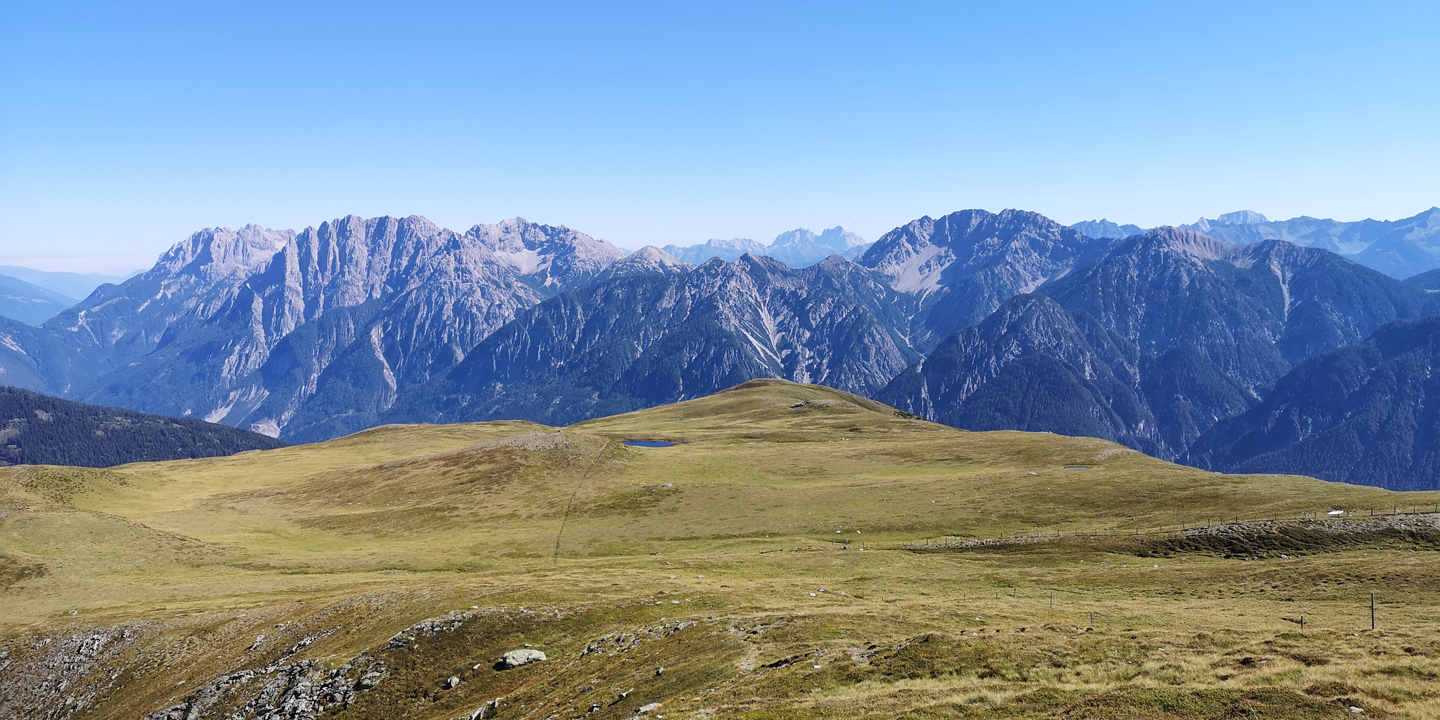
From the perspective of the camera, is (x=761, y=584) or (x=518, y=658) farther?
(x=761, y=584)

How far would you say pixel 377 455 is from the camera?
646ft

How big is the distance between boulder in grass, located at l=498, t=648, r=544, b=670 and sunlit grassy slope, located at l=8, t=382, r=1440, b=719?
940mm

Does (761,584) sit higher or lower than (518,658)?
lower

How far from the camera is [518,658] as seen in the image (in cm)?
4888

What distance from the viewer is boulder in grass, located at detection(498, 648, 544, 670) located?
48.6m

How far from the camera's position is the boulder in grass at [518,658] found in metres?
48.6

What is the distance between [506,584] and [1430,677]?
206ft

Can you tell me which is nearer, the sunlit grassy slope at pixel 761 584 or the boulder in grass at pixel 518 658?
the sunlit grassy slope at pixel 761 584

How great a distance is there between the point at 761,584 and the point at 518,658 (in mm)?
24837

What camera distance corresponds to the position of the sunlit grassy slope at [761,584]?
3284 centimetres

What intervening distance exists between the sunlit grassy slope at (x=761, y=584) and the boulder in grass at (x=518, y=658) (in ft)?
3.08

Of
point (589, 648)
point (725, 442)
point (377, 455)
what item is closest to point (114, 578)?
point (589, 648)

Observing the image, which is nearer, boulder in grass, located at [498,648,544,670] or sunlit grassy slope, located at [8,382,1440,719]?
sunlit grassy slope, located at [8,382,1440,719]

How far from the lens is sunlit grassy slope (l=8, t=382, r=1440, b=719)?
1293 inches
